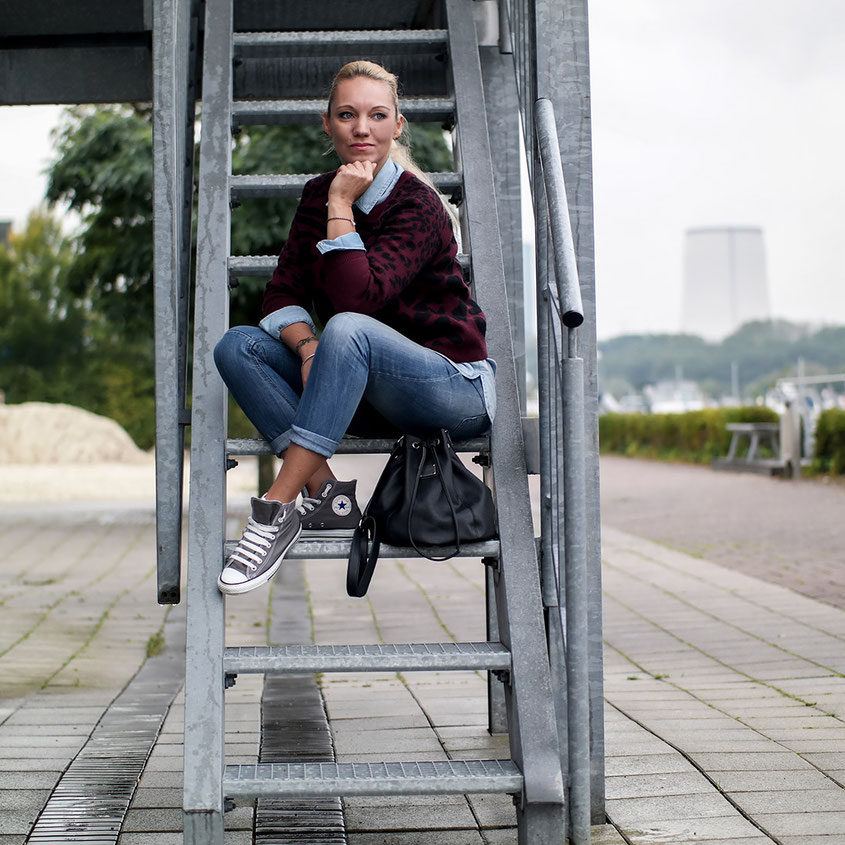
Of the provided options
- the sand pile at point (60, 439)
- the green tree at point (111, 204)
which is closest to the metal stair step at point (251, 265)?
the green tree at point (111, 204)

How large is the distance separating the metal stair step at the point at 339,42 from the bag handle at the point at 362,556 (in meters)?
1.81

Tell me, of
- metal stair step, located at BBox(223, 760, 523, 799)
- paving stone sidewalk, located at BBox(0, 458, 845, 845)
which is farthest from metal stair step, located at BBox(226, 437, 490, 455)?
paving stone sidewalk, located at BBox(0, 458, 845, 845)

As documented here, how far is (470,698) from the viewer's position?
4598mm

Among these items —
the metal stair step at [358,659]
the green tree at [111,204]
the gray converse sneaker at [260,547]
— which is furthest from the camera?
the green tree at [111,204]

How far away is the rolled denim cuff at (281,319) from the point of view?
10.6ft

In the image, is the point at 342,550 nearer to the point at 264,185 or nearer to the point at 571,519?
the point at 571,519

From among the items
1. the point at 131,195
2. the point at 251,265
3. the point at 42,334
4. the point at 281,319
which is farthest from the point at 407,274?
the point at 42,334

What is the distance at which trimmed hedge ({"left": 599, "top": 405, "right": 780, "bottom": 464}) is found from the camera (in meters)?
21.8

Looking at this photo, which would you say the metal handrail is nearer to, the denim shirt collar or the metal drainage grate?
the denim shirt collar

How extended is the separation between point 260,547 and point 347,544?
0.75 feet

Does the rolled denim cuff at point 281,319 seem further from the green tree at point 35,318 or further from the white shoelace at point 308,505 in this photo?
the green tree at point 35,318

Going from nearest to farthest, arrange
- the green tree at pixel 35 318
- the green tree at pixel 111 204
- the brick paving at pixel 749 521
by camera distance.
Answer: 1. the brick paving at pixel 749 521
2. the green tree at pixel 111 204
3. the green tree at pixel 35 318

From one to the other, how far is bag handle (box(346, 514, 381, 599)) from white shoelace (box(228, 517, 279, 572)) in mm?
213

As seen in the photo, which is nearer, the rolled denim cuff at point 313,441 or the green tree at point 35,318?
the rolled denim cuff at point 313,441
